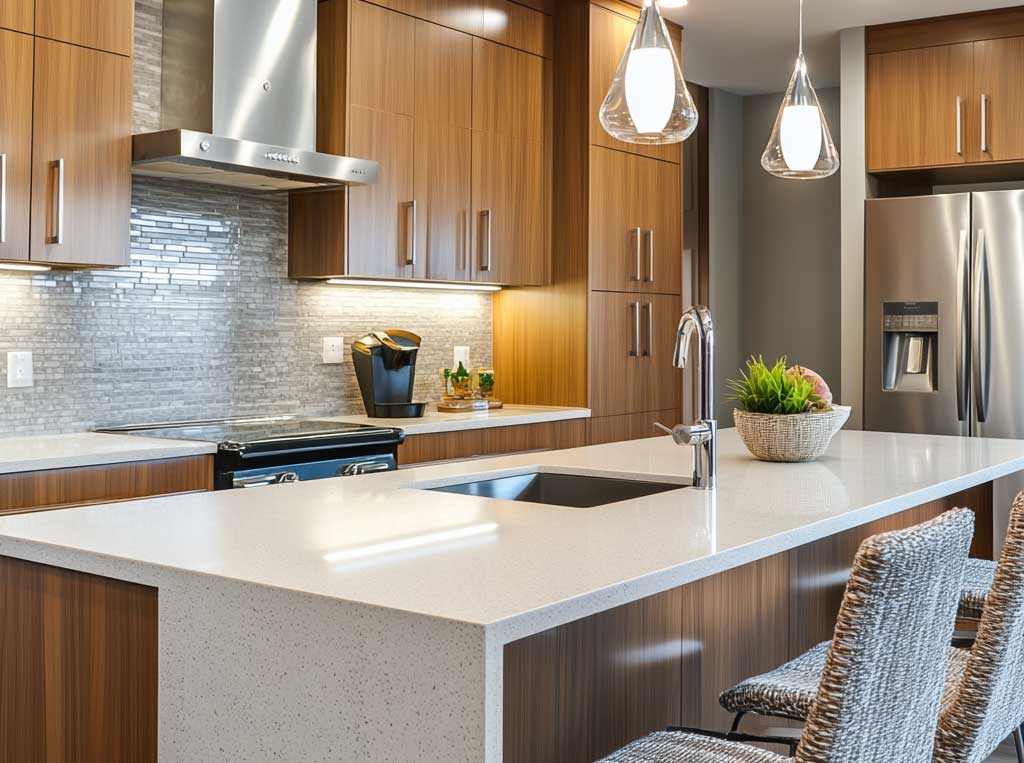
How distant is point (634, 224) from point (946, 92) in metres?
1.63

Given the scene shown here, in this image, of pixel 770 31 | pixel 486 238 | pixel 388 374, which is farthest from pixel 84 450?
pixel 770 31

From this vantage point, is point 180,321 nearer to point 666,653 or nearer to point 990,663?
point 666,653

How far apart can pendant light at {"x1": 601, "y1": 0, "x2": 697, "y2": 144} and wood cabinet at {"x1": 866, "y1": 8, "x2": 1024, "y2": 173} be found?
3117mm

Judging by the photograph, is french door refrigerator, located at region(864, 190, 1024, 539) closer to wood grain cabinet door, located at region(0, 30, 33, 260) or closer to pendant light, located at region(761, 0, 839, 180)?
pendant light, located at region(761, 0, 839, 180)

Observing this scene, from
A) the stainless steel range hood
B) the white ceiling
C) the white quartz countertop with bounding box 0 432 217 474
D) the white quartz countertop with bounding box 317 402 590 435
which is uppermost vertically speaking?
the white ceiling

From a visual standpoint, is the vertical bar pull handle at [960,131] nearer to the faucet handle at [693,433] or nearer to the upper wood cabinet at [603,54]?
the upper wood cabinet at [603,54]

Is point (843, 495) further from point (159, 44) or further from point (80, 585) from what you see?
point (159, 44)

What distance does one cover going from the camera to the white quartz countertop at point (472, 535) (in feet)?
4.29

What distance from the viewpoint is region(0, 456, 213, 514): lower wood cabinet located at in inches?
107

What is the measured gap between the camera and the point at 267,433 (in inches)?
137

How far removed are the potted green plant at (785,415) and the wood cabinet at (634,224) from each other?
2.17m

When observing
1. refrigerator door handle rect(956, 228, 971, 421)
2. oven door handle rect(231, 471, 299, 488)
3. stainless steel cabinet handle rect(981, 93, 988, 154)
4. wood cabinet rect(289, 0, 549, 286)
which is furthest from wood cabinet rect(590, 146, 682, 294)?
oven door handle rect(231, 471, 299, 488)

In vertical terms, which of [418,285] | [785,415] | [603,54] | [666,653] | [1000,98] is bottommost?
[666,653]

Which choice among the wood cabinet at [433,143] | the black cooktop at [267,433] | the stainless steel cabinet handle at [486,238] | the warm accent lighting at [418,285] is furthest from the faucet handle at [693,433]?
the stainless steel cabinet handle at [486,238]
